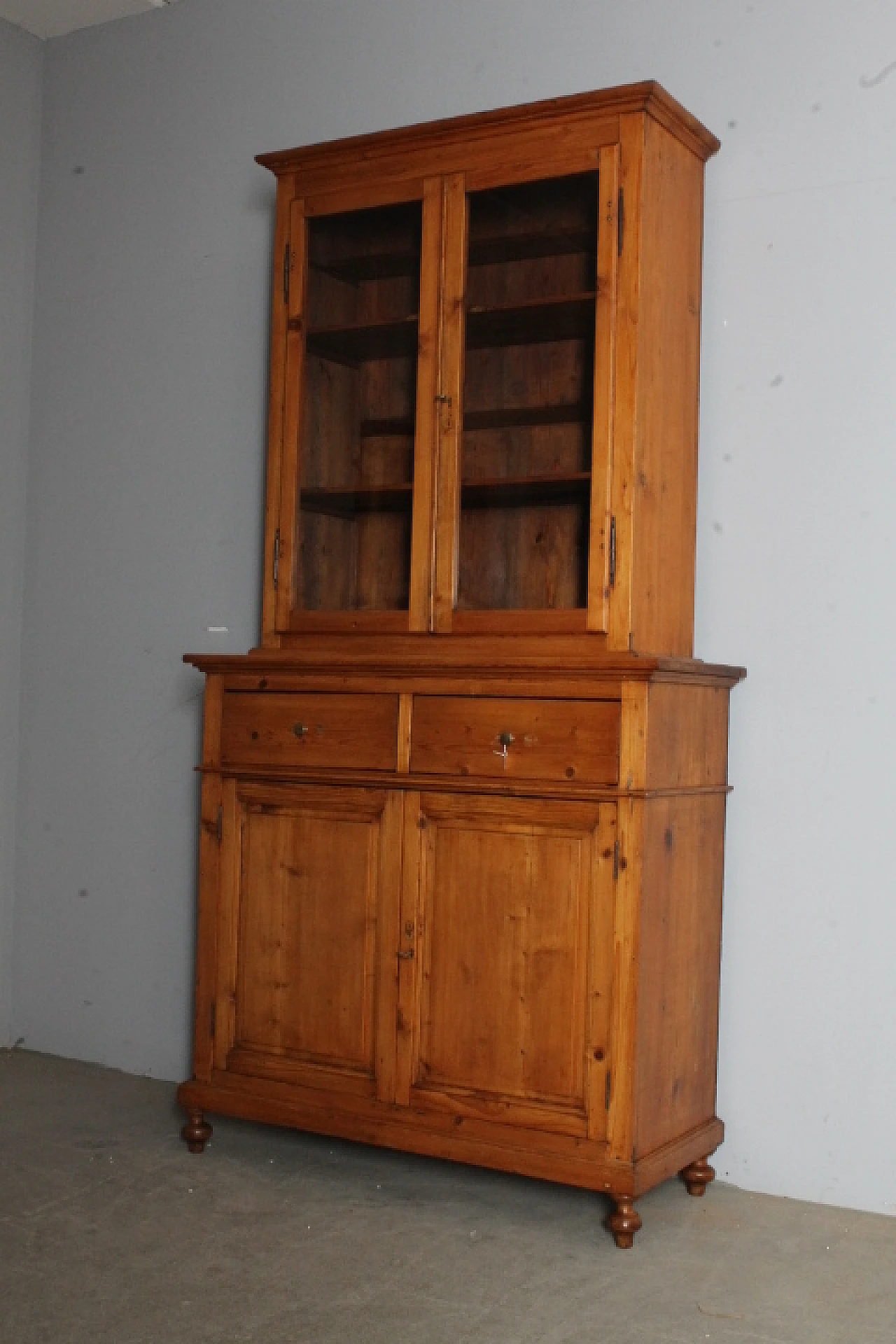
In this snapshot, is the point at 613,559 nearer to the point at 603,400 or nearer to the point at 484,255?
the point at 603,400

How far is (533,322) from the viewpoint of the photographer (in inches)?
109

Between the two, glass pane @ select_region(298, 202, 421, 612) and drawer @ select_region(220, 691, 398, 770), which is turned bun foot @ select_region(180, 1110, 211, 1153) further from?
glass pane @ select_region(298, 202, 421, 612)

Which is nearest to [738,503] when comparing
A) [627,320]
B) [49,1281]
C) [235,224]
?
[627,320]

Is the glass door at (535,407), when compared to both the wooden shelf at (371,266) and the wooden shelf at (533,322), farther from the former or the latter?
the wooden shelf at (371,266)

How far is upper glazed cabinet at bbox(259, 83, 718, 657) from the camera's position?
2.67 m

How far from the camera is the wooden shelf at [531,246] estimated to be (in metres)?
2.73

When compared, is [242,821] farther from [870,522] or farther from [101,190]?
[101,190]

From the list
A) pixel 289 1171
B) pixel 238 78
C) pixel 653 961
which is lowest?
pixel 289 1171

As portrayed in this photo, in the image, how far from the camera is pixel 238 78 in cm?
362

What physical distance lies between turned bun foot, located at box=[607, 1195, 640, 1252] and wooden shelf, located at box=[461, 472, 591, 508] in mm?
1229

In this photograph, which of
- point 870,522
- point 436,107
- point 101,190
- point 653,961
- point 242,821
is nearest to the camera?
point 653,961

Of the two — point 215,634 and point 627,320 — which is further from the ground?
point 627,320

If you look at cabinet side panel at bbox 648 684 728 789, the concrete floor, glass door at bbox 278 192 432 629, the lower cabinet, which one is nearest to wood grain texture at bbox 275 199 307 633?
glass door at bbox 278 192 432 629

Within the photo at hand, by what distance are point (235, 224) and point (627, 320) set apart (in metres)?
1.34
